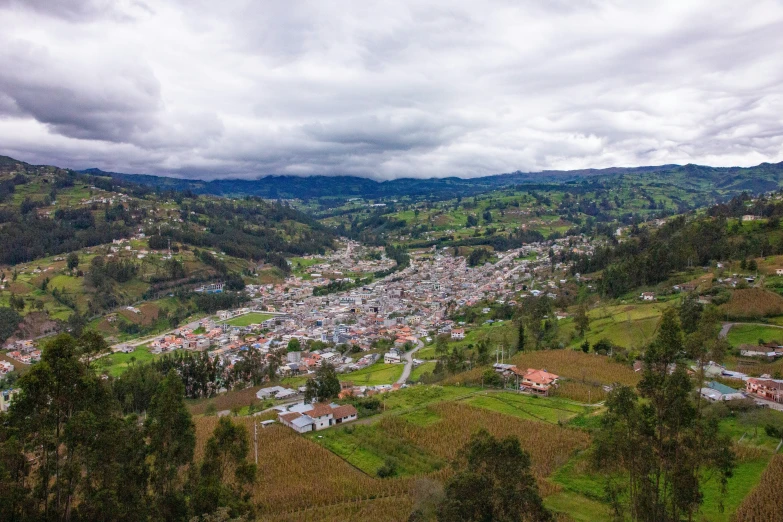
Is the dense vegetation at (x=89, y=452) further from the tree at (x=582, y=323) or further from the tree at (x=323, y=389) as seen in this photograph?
the tree at (x=582, y=323)

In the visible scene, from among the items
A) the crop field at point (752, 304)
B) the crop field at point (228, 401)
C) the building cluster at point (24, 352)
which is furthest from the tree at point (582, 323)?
the building cluster at point (24, 352)

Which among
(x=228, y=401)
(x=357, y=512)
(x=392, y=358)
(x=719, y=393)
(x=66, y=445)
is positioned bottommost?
(x=392, y=358)

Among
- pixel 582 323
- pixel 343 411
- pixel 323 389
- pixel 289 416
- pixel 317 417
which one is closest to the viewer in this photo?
pixel 317 417

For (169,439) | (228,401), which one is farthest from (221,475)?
(228,401)

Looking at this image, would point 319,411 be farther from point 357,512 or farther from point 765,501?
point 765,501

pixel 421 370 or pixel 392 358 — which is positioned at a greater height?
pixel 421 370

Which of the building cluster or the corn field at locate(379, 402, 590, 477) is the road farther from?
the building cluster

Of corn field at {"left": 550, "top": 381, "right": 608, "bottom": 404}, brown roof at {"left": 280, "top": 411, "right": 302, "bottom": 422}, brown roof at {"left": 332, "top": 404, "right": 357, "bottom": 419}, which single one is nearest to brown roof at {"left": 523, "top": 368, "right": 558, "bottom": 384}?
corn field at {"left": 550, "top": 381, "right": 608, "bottom": 404}
